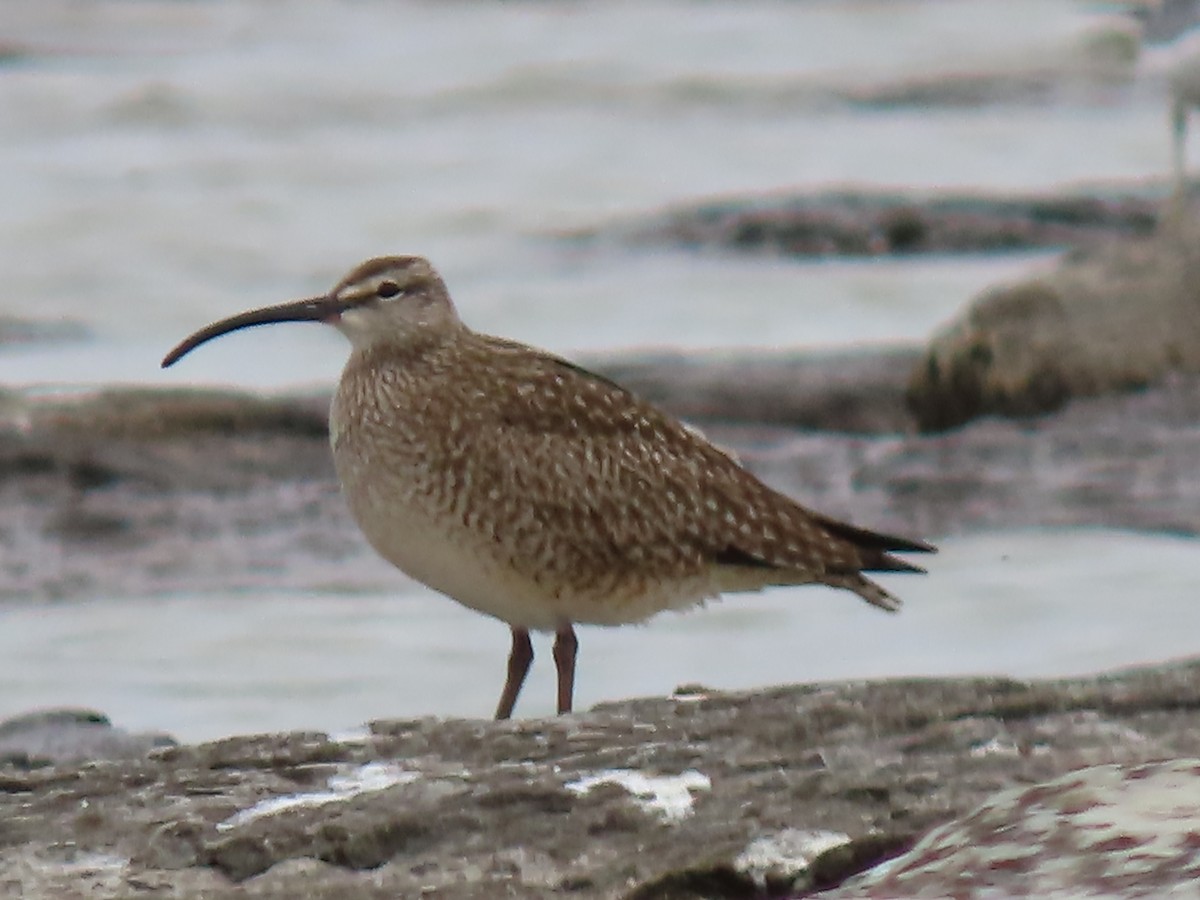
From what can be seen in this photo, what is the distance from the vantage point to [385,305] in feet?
23.4

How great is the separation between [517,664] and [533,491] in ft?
1.53

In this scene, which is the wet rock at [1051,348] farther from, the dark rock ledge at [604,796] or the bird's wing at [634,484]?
the dark rock ledge at [604,796]

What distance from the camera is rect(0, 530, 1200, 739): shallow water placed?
27.0ft

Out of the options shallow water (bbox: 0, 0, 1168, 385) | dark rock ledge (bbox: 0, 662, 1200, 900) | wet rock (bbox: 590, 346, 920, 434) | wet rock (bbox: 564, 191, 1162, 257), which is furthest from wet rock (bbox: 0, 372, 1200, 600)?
dark rock ledge (bbox: 0, 662, 1200, 900)

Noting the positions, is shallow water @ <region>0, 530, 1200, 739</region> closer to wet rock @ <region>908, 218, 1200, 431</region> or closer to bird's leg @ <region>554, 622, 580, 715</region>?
bird's leg @ <region>554, 622, 580, 715</region>

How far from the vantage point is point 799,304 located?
47.3 feet

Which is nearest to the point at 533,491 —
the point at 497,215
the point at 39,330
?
the point at 39,330

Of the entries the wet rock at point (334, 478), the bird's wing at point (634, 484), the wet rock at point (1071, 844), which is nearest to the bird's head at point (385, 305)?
the bird's wing at point (634, 484)

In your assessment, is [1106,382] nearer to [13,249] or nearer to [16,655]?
[16,655]

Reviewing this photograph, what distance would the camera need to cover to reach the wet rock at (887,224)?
1606cm

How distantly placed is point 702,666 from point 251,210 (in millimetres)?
9651

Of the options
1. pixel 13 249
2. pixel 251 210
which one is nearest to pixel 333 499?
pixel 13 249

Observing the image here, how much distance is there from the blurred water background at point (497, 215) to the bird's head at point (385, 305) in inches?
51.4

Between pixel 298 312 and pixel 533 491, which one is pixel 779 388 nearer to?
pixel 298 312
